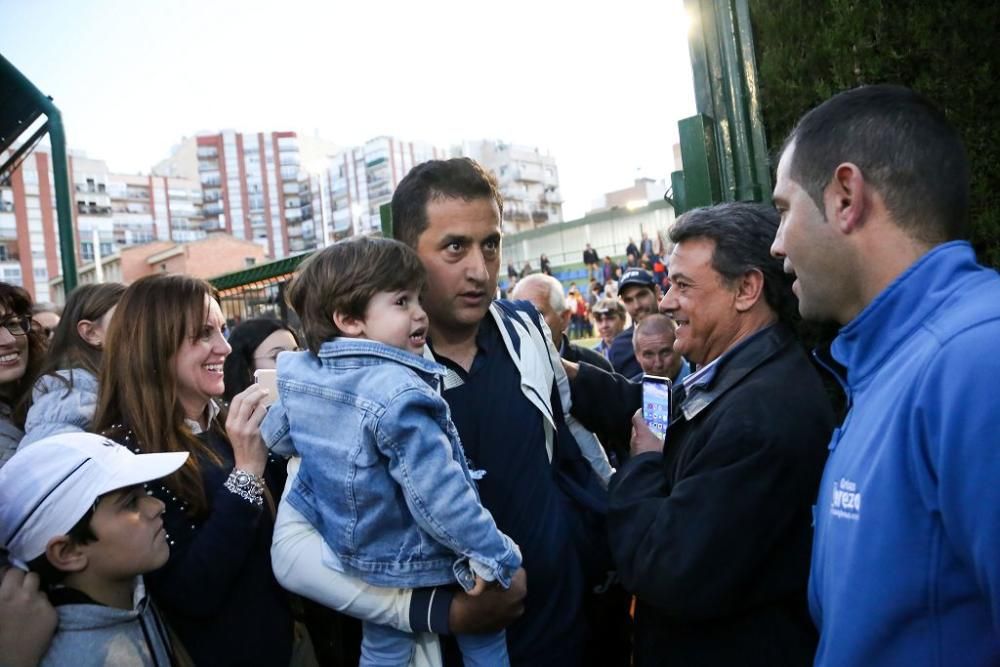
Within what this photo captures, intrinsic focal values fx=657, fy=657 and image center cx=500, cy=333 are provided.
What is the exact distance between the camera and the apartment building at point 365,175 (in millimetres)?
113750

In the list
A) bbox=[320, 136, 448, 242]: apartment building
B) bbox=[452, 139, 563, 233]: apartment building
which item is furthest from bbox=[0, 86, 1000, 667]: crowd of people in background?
bbox=[320, 136, 448, 242]: apartment building

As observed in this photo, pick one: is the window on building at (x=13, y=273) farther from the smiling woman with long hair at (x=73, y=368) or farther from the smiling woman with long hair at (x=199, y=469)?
the smiling woman with long hair at (x=199, y=469)

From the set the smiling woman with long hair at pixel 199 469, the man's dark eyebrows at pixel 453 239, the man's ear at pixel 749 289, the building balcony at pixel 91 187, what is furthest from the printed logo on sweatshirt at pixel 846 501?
the building balcony at pixel 91 187

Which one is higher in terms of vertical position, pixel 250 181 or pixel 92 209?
pixel 250 181

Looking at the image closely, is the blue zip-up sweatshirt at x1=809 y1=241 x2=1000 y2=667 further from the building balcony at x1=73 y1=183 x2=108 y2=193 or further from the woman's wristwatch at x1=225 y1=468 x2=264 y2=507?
the building balcony at x1=73 y1=183 x2=108 y2=193

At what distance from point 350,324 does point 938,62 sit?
270 centimetres

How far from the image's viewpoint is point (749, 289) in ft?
6.81

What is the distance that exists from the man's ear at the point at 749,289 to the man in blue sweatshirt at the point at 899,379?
46cm

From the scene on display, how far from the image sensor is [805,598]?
1793 mm

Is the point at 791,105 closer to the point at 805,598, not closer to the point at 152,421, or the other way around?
the point at 805,598

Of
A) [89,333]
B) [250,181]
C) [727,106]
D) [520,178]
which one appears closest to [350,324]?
[89,333]

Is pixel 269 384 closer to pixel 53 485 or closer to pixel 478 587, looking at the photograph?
pixel 53 485

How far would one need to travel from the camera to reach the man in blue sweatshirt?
108 centimetres

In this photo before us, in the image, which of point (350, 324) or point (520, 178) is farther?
point (520, 178)
